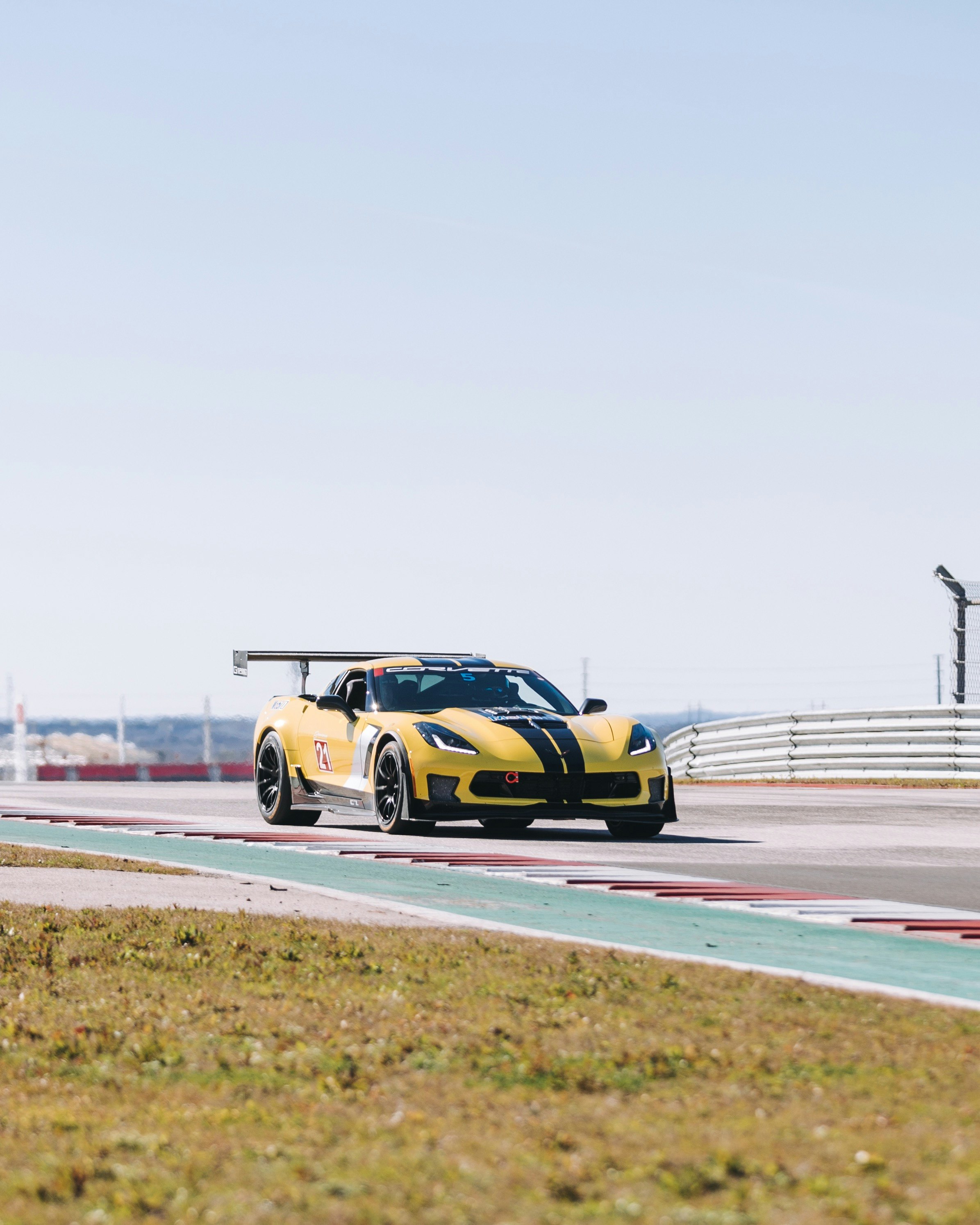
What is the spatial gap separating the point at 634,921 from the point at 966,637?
44.9 ft

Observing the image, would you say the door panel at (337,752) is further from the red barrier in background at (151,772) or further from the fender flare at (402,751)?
the red barrier in background at (151,772)

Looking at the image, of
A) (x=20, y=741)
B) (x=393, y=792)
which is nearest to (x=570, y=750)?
(x=393, y=792)

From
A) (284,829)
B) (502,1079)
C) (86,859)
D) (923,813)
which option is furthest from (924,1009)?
(923,813)

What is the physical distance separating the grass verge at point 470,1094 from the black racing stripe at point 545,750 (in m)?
6.36

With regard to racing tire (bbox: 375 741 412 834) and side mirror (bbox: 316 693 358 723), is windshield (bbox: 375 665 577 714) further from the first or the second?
racing tire (bbox: 375 741 412 834)

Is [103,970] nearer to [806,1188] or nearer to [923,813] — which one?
[806,1188]

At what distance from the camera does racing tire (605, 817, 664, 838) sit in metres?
14.0

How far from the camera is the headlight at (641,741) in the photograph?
13648 millimetres

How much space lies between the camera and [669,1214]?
3.20 m

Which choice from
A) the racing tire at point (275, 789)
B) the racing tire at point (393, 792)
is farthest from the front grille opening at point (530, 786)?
the racing tire at point (275, 789)

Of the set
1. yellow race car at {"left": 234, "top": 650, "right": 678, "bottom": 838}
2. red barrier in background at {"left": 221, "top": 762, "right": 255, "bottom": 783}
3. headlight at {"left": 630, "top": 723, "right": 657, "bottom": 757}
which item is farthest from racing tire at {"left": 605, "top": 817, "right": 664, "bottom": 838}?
red barrier in background at {"left": 221, "top": 762, "right": 255, "bottom": 783}

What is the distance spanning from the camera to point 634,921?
8.23 meters

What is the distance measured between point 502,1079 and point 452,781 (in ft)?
28.6

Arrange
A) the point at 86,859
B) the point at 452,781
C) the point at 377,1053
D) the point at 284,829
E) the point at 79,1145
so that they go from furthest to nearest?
the point at 284,829
the point at 452,781
the point at 86,859
the point at 377,1053
the point at 79,1145
